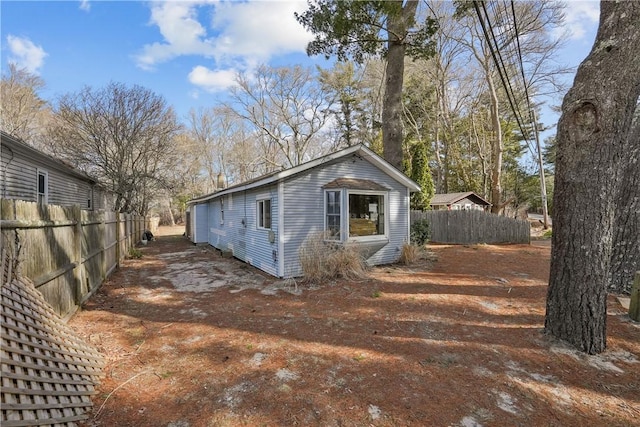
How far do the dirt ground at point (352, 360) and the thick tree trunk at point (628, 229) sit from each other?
0.70 metres

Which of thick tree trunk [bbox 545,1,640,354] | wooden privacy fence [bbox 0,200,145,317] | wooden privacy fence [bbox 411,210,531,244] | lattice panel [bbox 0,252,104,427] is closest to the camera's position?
lattice panel [bbox 0,252,104,427]

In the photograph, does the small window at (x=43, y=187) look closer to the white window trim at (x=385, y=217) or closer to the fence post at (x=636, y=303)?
the white window trim at (x=385, y=217)

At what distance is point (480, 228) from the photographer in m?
14.3

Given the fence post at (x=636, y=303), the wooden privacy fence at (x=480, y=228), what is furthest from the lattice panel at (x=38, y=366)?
the wooden privacy fence at (x=480, y=228)

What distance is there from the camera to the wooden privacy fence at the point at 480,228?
1404 centimetres

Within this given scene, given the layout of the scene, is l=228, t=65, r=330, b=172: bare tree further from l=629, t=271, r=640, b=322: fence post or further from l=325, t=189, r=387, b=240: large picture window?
l=629, t=271, r=640, b=322: fence post

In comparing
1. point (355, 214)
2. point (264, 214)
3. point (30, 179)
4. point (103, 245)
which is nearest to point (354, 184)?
point (355, 214)

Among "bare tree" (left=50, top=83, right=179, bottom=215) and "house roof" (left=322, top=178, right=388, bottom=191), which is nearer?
"house roof" (left=322, top=178, right=388, bottom=191)

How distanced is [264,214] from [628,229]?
26.7 feet

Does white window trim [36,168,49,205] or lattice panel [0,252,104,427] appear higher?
white window trim [36,168,49,205]

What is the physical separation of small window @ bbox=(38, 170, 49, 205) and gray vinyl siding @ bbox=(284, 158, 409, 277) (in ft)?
29.4

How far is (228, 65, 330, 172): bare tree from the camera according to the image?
25.0m

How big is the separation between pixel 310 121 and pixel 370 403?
25.3m

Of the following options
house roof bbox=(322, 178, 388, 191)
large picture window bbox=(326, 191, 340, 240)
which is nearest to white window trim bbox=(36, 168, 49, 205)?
house roof bbox=(322, 178, 388, 191)
